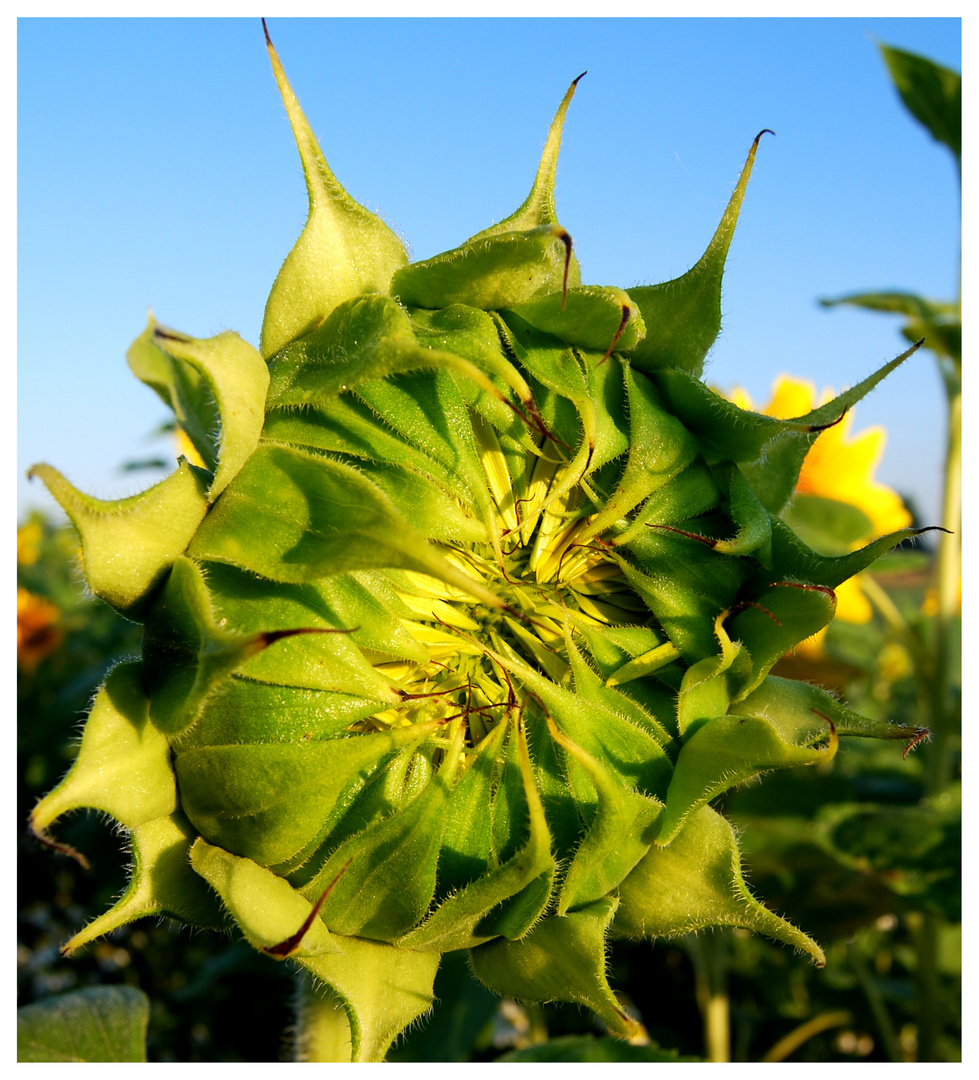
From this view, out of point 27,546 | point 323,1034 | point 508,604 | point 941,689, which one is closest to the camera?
point 508,604

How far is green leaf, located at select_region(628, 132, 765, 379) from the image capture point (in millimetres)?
1684

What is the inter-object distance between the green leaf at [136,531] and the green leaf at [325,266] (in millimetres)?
322

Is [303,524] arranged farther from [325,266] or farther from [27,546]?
[27,546]

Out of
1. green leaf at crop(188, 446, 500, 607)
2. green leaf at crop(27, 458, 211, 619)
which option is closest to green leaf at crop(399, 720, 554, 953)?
green leaf at crop(188, 446, 500, 607)

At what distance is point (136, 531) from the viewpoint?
156 cm

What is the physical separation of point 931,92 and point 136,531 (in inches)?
123

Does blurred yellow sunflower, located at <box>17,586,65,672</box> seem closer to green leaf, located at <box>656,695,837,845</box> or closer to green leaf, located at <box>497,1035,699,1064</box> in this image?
green leaf, located at <box>497,1035,699,1064</box>

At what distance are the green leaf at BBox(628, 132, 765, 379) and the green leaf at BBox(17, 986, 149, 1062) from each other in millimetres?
1878

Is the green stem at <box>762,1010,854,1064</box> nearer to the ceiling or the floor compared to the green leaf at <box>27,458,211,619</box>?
nearer to the floor

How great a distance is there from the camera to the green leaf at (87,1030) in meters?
2.22

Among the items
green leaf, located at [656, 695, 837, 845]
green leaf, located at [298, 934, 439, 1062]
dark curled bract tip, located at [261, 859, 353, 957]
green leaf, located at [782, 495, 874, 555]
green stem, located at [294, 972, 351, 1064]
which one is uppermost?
green leaf, located at [782, 495, 874, 555]

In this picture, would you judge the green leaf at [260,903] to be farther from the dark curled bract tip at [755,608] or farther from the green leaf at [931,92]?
the green leaf at [931,92]

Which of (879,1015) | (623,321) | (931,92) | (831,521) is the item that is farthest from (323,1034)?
(931,92)

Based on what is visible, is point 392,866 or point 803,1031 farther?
point 803,1031
